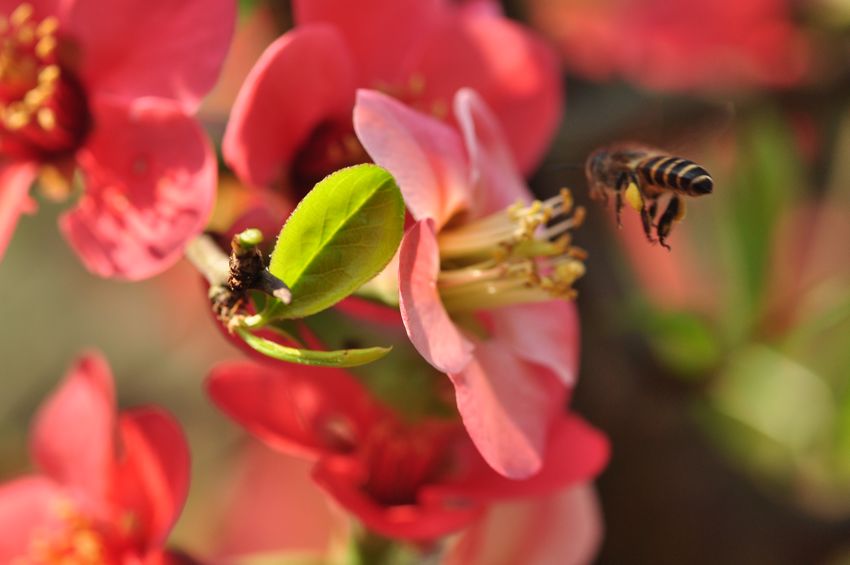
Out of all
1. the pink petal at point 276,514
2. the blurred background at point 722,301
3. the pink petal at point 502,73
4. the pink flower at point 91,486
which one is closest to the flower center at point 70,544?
the pink flower at point 91,486

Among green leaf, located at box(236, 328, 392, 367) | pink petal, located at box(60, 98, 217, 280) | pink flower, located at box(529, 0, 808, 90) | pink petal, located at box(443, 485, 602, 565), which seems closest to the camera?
green leaf, located at box(236, 328, 392, 367)

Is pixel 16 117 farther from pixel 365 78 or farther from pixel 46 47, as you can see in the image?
pixel 365 78

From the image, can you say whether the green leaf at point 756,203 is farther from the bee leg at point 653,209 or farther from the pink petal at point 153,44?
the pink petal at point 153,44

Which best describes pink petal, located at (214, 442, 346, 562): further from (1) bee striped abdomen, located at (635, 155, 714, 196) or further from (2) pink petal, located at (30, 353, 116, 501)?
(1) bee striped abdomen, located at (635, 155, 714, 196)

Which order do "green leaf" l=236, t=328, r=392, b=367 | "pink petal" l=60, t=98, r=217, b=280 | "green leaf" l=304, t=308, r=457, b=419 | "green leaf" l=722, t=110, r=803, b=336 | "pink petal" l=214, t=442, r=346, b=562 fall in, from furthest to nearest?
"green leaf" l=722, t=110, r=803, b=336 < "pink petal" l=214, t=442, r=346, b=562 < "green leaf" l=304, t=308, r=457, b=419 < "pink petal" l=60, t=98, r=217, b=280 < "green leaf" l=236, t=328, r=392, b=367

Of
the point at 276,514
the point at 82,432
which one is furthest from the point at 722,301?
the point at 82,432

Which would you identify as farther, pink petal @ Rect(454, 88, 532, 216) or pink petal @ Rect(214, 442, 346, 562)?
pink petal @ Rect(214, 442, 346, 562)

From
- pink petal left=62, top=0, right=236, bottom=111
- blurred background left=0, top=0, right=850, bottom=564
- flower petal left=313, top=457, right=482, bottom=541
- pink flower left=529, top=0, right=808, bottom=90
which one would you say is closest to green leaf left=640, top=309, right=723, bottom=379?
blurred background left=0, top=0, right=850, bottom=564
